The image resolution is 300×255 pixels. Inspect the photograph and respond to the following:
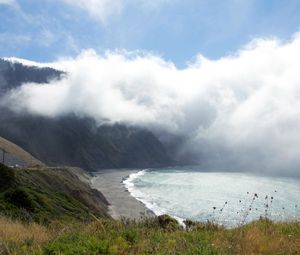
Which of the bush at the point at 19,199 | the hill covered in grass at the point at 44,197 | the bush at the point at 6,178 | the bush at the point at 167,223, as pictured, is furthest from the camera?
the bush at the point at 6,178

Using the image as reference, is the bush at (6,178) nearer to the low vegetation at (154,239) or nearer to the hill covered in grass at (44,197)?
the hill covered in grass at (44,197)

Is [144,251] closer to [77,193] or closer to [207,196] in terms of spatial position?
[77,193]

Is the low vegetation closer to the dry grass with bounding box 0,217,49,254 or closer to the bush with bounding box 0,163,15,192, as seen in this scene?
the dry grass with bounding box 0,217,49,254

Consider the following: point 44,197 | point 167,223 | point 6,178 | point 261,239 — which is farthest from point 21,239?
point 6,178

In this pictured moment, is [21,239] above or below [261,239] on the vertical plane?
below

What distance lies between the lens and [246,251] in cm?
848

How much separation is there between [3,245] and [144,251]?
9.10 ft

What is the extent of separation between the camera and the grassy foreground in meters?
8.31

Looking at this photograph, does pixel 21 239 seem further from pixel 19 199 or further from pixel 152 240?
pixel 19 199

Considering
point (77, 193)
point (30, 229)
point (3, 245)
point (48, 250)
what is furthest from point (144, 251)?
point (77, 193)

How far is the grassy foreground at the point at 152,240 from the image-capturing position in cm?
831

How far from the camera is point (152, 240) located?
9.16 metres

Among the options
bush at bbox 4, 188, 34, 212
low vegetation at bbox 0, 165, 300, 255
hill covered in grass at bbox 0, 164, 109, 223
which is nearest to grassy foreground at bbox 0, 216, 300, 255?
low vegetation at bbox 0, 165, 300, 255

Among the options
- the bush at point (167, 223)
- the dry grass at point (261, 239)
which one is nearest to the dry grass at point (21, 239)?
the bush at point (167, 223)
